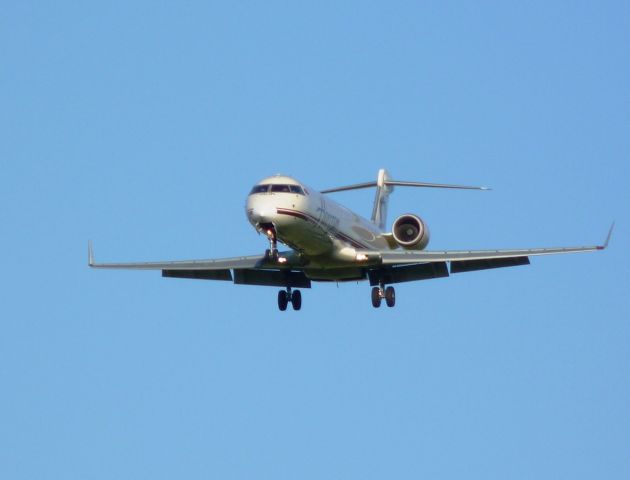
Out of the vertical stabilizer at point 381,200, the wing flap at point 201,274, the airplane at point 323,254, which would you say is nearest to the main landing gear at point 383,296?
the airplane at point 323,254

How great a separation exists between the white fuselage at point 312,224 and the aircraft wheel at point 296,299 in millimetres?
1214

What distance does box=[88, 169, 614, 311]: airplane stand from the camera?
35594 mm

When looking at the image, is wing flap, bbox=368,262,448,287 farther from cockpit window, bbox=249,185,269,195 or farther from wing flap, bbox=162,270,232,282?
cockpit window, bbox=249,185,269,195

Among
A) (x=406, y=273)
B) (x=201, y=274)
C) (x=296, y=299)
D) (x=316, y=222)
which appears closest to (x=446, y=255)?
(x=406, y=273)

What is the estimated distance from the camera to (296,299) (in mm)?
39906

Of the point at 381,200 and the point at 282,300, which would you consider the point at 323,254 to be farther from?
the point at 381,200

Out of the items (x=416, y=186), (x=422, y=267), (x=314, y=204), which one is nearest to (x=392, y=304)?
(x=422, y=267)

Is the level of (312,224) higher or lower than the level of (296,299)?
higher

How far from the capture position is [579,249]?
35.4 metres

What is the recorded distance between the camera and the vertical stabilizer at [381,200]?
45.7m


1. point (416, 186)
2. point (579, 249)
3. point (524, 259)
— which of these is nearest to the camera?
point (579, 249)

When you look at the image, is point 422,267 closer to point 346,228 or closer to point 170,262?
point 346,228

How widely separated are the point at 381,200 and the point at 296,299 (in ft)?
24.3

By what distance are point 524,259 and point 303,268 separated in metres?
5.53
